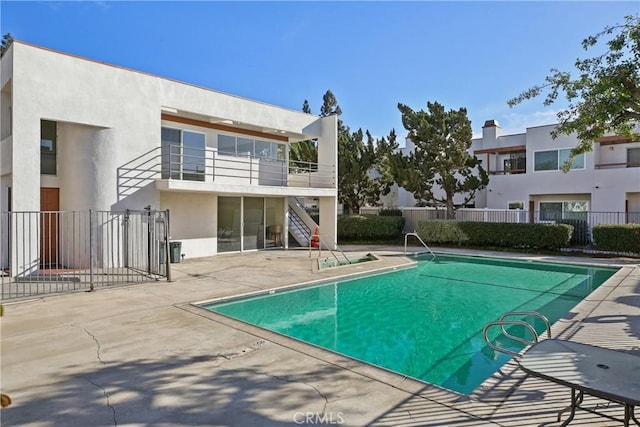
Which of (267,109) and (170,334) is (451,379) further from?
(267,109)

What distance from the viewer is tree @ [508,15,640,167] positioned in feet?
22.9

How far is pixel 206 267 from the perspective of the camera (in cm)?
1313

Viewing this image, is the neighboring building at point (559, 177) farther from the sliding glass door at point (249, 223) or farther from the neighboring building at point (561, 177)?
the sliding glass door at point (249, 223)

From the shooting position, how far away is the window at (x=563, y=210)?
65.8ft

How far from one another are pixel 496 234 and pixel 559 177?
20.6ft

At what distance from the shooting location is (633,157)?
858 inches

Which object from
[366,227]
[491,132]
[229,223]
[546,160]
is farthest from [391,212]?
[229,223]

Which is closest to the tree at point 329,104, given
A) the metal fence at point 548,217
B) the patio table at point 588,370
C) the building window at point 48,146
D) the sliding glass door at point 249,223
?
the metal fence at point 548,217

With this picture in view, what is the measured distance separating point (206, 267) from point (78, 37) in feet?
31.8

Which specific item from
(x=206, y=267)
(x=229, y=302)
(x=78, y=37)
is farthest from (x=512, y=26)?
(x=78, y=37)

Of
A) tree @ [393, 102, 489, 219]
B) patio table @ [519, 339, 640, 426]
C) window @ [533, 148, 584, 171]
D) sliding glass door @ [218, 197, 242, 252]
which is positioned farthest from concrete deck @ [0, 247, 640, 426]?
window @ [533, 148, 584, 171]

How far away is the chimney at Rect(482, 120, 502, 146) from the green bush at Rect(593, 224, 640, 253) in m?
11.4

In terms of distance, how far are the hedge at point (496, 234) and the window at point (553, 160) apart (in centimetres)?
591

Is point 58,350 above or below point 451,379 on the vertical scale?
above
